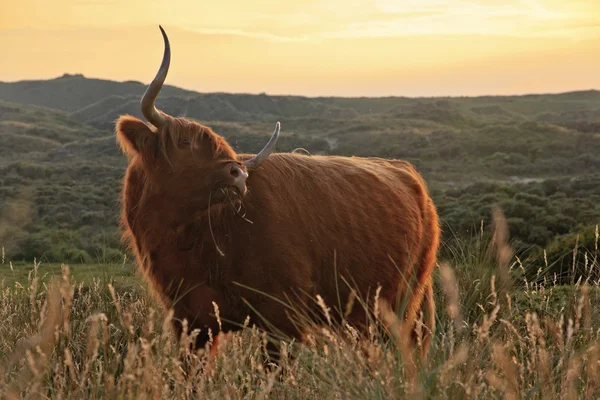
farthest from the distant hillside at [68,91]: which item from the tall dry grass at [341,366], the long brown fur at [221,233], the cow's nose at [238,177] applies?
the tall dry grass at [341,366]

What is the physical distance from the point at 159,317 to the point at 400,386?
9.02 ft

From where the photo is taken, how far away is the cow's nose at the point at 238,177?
162 inches

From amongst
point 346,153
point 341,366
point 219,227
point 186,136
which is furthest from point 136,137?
point 346,153

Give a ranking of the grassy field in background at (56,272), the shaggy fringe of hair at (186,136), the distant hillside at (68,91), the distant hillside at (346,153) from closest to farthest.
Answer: the shaggy fringe of hair at (186,136) → the grassy field in background at (56,272) → the distant hillside at (346,153) → the distant hillside at (68,91)

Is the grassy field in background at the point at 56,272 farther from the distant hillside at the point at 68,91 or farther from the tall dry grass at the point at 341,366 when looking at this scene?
the distant hillside at the point at 68,91

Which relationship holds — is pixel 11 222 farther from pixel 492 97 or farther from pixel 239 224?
pixel 492 97

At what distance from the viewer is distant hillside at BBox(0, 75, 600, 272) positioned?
53.0ft

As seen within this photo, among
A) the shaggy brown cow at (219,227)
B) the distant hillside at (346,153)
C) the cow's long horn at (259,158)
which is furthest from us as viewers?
the distant hillside at (346,153)

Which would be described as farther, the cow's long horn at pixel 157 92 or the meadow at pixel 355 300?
the cow's long horn at pixel 157 92

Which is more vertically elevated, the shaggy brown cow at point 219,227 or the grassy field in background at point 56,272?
the shaggy brown cow at point 219,227

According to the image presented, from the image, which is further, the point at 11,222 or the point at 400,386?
the point at 11,222

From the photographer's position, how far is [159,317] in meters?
5.07

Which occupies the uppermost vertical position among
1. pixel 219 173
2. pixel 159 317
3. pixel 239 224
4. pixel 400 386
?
pixel 219 173

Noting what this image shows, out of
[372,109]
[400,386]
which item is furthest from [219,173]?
[372,109]
